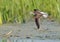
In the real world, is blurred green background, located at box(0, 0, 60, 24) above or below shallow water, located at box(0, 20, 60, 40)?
above

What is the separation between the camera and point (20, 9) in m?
7.38

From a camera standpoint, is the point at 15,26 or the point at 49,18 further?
the point at 49,18

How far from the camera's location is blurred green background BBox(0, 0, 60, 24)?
7.26 meters

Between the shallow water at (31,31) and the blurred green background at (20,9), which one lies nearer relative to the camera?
the shallow water at (31,31)

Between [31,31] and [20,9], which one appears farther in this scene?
[20,9]

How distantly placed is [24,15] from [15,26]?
0.49 metres

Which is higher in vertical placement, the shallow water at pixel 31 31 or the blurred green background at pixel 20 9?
the blurred green background at pixel 20 9

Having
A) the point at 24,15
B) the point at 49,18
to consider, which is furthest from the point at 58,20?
the point at 24,15

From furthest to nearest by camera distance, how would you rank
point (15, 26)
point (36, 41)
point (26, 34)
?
point (15, 26), point (26, 34), point (36, 41)

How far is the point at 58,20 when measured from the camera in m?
7.36

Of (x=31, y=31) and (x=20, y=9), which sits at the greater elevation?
(x=20, y=9)

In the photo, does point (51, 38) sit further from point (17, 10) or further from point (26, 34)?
point (17, 10)

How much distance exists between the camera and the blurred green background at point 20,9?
7.26 metres

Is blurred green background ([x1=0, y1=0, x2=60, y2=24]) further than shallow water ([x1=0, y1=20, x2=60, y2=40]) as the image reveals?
Yes
